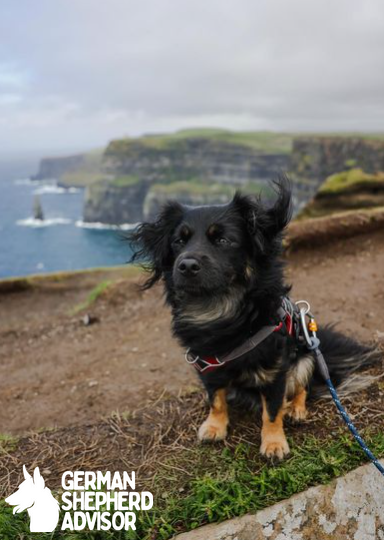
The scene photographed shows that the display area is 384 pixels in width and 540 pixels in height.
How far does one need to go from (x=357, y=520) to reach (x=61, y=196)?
580 feet

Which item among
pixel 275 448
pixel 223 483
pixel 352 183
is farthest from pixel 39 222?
pixel 223 483

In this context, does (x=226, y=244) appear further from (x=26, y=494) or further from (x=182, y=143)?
(x=182, y=143)

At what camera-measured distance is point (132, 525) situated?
3.05m

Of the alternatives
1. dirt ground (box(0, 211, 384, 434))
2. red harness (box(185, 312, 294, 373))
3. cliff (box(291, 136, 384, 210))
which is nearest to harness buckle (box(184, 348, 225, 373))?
red harness (box(185, 312, 294, 373))

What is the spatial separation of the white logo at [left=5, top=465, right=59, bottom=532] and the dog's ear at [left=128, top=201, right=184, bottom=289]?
187 centimetres

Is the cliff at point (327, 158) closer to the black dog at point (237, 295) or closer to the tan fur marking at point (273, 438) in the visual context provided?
the black dog at point (237, 295)

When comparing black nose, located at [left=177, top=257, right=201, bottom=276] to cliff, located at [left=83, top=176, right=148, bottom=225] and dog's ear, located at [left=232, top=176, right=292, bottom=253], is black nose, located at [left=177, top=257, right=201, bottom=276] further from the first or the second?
cliff, located at [left=83, top=176, right=148, bottom=225]

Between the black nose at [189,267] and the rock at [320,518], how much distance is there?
67.2 inches

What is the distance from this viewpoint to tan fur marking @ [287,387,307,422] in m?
3.97

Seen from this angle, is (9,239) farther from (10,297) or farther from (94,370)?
(94,370)

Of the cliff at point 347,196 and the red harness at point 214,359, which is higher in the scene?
the red harness at point 214,359

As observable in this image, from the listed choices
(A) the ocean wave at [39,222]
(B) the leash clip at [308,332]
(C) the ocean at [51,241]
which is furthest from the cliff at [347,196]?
(A) the ocean wave at [39,222]

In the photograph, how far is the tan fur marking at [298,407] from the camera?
3975mm

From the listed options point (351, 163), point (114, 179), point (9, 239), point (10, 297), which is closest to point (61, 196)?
point (114, 179)
